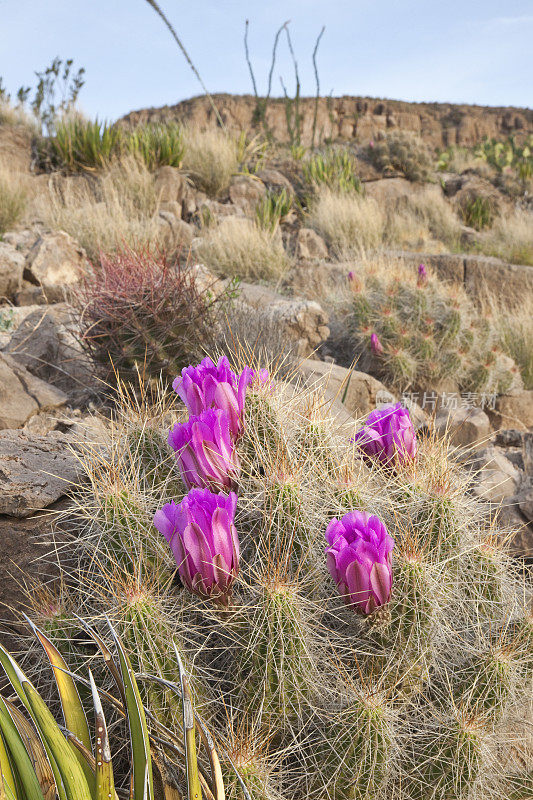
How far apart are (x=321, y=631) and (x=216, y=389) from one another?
2.34 feet

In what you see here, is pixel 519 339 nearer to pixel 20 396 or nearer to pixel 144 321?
pixel 144 321

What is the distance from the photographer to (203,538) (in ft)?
4.91

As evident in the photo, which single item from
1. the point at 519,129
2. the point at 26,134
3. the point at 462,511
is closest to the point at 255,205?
the point at 26,134

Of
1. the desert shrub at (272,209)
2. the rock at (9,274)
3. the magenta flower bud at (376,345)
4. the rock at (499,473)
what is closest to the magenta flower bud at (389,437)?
the rock at (499,473)

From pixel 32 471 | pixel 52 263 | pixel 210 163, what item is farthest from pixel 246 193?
pixel 32 471

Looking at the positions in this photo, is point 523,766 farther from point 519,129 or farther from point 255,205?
point 519,129

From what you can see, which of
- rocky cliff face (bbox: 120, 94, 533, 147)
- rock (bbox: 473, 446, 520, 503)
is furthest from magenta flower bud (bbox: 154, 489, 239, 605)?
rocky cliff face (bbox: 120, 94, 533, 147)

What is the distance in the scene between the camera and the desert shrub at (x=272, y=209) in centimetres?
970

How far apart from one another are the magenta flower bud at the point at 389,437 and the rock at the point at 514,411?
13.1 ft

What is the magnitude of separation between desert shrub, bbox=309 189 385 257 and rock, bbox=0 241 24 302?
4960 mm

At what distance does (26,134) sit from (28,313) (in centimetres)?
807

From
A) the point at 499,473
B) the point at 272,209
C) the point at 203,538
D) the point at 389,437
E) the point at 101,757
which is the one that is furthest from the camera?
the point at 272,209

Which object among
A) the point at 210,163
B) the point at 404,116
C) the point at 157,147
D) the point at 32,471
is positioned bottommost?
the point at 32,471

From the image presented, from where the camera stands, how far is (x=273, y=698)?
5.29ft
